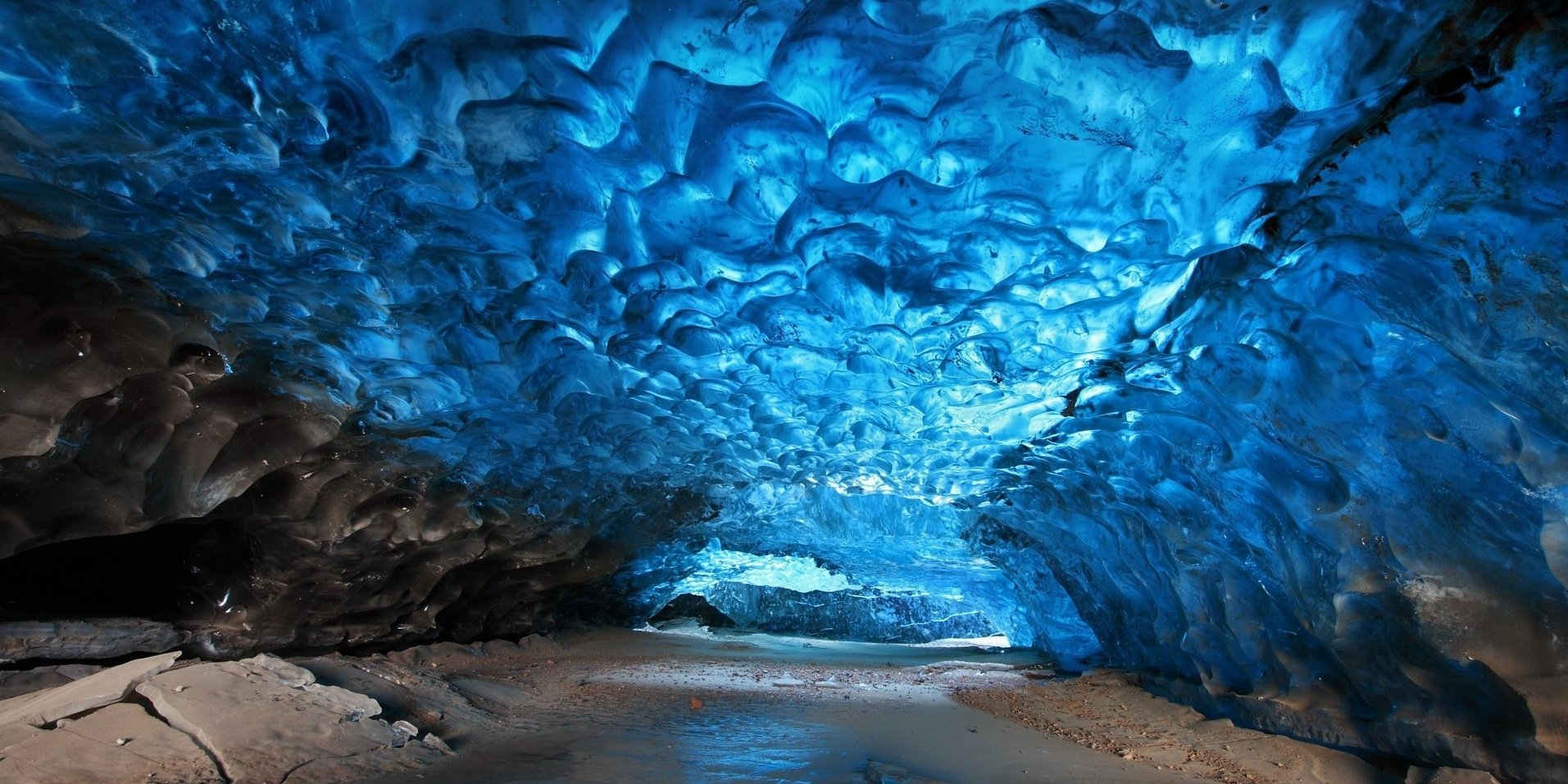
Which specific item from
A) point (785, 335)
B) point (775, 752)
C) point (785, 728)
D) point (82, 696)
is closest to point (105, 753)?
point (82, 696)

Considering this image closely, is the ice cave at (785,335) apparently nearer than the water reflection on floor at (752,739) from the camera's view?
Yes

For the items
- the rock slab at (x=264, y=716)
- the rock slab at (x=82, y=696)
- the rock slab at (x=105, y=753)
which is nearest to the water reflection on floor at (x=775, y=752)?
the rock slab at (x=264, y=716)

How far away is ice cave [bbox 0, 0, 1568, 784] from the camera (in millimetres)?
3172

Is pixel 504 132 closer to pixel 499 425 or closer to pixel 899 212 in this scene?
pixel 899 212

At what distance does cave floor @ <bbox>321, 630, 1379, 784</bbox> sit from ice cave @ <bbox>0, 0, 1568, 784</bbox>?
3.1 inches

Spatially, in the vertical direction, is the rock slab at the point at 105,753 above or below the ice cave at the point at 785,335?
below

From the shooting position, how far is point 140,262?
180 inches

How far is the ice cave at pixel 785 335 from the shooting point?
10.4 ft

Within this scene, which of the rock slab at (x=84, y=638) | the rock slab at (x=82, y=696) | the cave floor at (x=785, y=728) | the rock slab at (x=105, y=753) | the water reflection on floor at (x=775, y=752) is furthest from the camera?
the rock slab at (x=84, y=638)

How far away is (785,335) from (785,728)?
11.5 feet

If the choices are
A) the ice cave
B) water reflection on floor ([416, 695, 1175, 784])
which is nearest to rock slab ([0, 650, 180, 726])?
the ice cave

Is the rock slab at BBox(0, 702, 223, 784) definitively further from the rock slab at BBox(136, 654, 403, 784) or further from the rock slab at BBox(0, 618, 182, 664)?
the rock slab at BBox(0, 618, 182, 664)

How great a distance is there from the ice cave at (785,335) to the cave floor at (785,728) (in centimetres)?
8

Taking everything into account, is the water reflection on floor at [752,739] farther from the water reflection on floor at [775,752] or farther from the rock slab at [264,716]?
the rock slab at [264,716]
